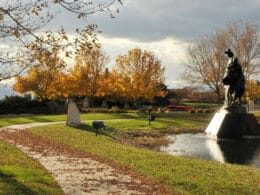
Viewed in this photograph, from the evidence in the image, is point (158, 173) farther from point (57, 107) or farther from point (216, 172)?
point (57, 107)

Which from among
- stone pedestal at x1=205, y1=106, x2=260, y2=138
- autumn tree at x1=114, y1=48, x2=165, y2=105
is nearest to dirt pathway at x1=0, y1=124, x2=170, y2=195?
stone pedestal at x1=205, y1=106, x2=260, y2=138

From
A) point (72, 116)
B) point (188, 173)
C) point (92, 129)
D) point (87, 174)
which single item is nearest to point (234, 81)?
point (92, 129)

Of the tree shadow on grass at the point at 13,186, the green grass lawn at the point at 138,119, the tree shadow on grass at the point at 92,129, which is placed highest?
the green grass lawn at the point at 138,119

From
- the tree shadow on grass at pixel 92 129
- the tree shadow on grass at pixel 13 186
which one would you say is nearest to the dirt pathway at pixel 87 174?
the tree shadow on grass at pixel 13 186

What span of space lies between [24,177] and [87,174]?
175cm

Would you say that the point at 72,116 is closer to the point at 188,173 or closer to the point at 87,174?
the point at 87,174

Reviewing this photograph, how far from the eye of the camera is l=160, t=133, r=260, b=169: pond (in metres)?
16.4

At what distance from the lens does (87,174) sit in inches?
463

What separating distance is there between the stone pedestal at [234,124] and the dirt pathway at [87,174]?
8517 mm

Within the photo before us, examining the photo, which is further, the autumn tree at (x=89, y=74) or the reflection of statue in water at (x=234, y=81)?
the autumn tree at (x=89, y=74)

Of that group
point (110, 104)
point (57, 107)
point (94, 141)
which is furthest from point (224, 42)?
point (94, 141)

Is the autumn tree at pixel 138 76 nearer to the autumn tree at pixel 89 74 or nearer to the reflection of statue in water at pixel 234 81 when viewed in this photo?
the autumn tree at pixel 89 74

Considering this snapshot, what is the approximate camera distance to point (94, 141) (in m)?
20.1

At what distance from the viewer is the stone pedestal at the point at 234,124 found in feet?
73.9
